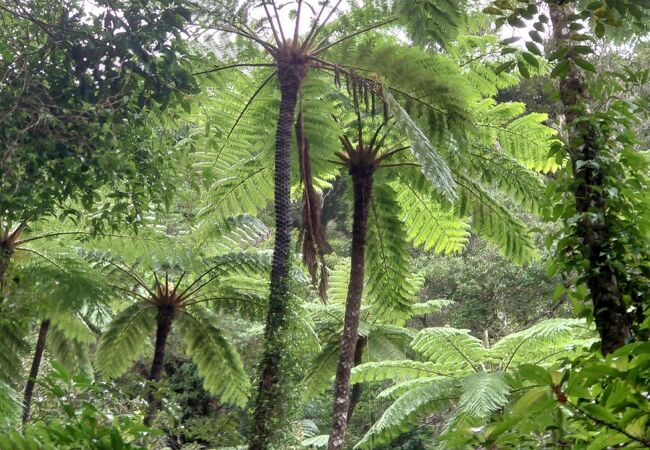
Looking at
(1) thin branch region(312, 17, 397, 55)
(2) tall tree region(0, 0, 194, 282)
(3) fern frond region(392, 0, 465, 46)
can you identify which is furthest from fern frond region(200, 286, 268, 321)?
(2) tall tree region(0, 0, 194, 282)

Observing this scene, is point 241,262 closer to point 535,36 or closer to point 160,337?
point 160,337

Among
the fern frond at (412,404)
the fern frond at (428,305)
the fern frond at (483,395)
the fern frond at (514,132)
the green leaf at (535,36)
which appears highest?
the fern frond at (514,132)

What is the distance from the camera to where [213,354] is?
8.02 m

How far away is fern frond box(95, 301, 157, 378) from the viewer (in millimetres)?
7867

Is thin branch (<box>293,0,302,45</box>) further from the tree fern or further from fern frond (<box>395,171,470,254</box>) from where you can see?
the tree fern

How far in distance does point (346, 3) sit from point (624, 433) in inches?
197

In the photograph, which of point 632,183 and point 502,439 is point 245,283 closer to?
point 632,183

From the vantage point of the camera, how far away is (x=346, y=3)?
18.3ft

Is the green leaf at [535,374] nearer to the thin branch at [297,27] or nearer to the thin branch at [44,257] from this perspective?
the thin branch at [297,27]

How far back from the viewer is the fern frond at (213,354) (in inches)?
312

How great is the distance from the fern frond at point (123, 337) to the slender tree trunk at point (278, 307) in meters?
3.61

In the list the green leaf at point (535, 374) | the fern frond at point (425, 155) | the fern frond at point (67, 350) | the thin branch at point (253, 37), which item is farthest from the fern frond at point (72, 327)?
the green leaf at point (535, 374)

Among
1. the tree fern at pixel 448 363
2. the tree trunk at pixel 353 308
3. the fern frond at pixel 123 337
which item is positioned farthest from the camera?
the fern frond at pixel 123 337

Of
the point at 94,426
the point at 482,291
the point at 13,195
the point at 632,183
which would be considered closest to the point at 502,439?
the point at 94,426
